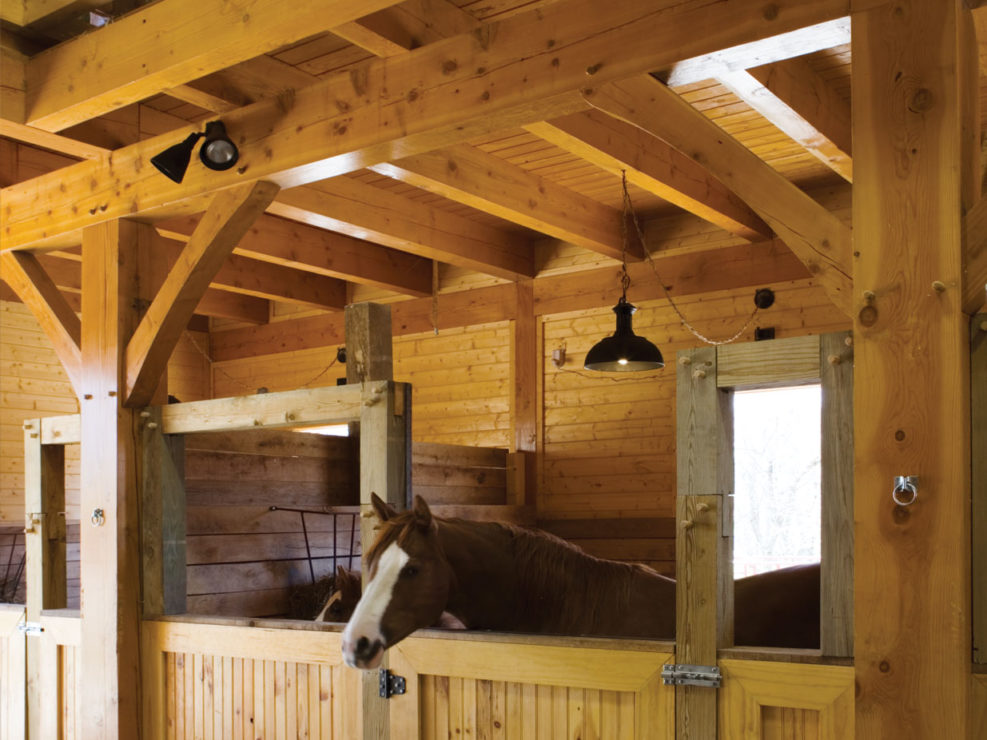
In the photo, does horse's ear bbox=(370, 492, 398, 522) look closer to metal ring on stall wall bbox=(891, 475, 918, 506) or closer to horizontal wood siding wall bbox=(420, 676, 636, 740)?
horizontal wood siding wall bbox=(420, 676, 636, 740)

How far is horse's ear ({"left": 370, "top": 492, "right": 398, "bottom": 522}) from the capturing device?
133 inches

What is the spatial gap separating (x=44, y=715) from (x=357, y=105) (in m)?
3.05

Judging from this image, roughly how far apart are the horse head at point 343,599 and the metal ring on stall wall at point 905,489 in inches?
108

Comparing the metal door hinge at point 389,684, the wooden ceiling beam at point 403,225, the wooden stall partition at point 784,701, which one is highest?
the wooden ceiling beam at point 403,225

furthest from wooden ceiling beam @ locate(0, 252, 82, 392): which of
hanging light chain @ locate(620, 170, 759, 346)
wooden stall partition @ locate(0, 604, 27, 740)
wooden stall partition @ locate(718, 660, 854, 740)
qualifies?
hanging light chain @ locate(620, 170, 759, 346)

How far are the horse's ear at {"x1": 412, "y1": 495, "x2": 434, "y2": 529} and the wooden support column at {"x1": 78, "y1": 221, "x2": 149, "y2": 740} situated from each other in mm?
1687

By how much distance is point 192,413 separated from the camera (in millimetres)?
4320

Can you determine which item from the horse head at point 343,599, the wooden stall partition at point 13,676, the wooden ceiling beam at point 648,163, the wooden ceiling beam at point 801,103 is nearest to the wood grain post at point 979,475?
the wooden ceiling beam at point 801,103

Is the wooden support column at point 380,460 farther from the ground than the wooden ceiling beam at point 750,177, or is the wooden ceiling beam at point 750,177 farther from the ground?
the wooden ceiling beam at point 750,177

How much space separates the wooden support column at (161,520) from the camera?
443cm

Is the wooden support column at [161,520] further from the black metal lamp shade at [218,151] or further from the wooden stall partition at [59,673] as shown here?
the black metal lamp shade at [218,151]

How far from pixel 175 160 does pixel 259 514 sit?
1.81 m

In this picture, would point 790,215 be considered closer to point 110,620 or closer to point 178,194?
point 178,194

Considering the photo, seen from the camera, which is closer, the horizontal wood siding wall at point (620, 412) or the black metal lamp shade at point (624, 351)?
the black metal lamp shade at point (624, 351)
